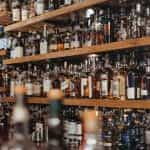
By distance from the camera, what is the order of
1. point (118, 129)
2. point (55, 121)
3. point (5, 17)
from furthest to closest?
1. point (5, 17)
2. point (118, 129)
3. point (55, 121)

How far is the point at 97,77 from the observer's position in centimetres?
200

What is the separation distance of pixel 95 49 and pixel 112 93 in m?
0.20

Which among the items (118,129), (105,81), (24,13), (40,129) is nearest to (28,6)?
(24,13)

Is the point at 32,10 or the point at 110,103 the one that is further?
the point at 32,10

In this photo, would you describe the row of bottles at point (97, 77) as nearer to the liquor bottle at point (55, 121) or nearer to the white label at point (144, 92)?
the white label at point (144, 92)

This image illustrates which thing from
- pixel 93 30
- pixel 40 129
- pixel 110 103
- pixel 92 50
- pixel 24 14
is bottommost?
pixel 40 129

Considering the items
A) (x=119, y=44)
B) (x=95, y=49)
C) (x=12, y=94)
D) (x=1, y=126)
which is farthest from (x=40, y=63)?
(x=119, y=44)

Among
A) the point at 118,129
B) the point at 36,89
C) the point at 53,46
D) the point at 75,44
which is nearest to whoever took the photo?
the point at 118,129

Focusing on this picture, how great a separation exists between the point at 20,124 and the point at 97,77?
3.35 ft

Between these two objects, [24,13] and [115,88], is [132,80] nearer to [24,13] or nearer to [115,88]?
[115,88]

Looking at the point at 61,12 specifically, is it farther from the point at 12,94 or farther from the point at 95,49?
the point at 12,94

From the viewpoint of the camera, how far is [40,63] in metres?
2.55

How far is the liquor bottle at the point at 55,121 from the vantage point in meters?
0.91

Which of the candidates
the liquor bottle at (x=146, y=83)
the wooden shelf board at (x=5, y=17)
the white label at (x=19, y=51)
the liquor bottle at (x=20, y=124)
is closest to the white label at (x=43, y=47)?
the white label at (x=19, y=51)
